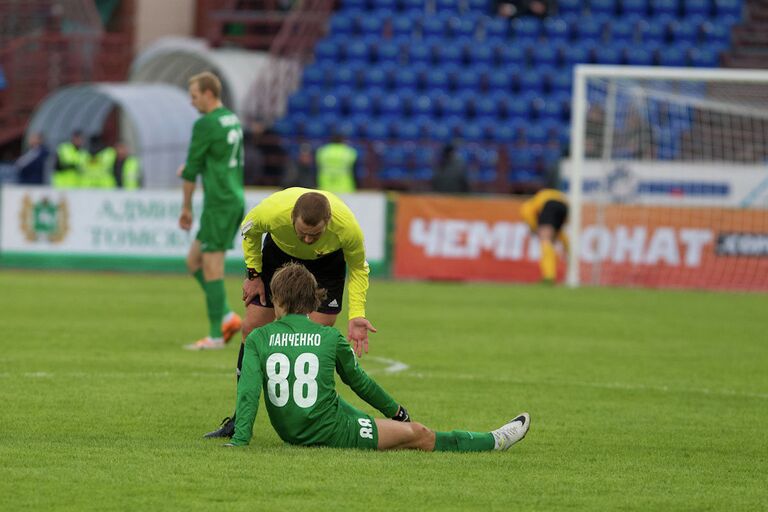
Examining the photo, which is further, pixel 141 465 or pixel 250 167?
pixel 250 167

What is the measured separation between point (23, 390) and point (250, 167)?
60.5 feet

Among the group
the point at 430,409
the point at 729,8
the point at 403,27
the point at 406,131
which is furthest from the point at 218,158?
the point at 729,8

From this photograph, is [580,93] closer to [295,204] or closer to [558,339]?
[558,339]

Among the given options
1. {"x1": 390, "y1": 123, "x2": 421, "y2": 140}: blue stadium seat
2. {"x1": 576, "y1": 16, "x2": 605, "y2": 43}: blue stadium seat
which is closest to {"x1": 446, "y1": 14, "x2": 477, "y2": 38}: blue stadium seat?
{"x1": 576, "y1": 16, "x2": 605, "y2": 43}: blue stadium seat

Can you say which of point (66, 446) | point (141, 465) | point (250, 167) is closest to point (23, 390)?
point (66, 446)

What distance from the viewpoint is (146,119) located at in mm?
28922

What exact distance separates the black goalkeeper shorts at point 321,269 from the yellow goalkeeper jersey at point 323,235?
0.13 metres

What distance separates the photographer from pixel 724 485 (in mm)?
7105

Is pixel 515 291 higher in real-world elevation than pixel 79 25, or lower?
lower

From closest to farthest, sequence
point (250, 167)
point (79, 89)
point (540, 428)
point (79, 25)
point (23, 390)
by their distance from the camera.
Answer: point (540, 428)
point (23, 390)
point (250, 167)
point (79, 89)
point (79, 25)

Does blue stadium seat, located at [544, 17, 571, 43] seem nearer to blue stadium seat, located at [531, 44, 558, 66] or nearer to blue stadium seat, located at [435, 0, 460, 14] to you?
blue stadium seat, located at [531, 44, 558, 66]

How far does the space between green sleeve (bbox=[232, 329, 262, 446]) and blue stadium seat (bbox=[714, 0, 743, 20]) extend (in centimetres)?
2631

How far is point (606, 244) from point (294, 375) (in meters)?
16.2

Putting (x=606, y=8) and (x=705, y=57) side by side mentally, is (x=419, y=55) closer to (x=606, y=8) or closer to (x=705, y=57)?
(x=606, y=8)
